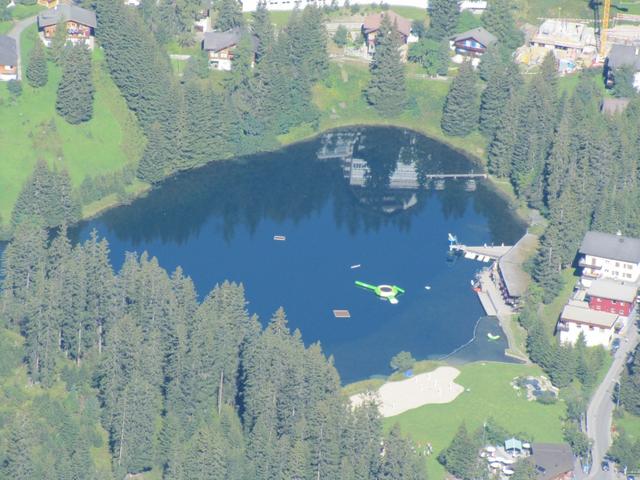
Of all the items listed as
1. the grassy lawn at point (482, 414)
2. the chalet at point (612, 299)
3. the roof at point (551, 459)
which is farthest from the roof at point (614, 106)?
the roof at point (551, 459)

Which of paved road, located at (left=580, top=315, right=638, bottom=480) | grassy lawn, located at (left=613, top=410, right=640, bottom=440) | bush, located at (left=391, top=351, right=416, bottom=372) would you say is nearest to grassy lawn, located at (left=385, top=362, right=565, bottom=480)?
paved road, located at (left=580, top=315, right=638, bottom=480)

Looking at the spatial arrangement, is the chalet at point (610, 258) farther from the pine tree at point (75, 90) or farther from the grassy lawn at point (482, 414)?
the pine tree at point (75, 90)

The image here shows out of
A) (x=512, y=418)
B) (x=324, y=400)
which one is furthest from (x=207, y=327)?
(x=512, y=418)

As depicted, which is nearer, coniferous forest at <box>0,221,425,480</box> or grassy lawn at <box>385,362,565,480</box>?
coniferous forest at <box>0,221,425,480</box>

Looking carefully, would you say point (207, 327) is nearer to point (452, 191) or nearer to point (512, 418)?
point (512, 418)

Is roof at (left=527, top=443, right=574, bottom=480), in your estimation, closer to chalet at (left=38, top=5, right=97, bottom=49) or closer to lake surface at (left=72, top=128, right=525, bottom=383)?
lake surface at (left=72, top=128, right=525, bottom=383)

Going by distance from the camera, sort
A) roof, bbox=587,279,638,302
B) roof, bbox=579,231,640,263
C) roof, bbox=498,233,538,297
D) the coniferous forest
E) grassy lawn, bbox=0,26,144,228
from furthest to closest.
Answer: grassy lawn, bbox=0,26,144,228 → roof, bbox=498,233,538,297 → roof, bbox=579,231,640,263 → roof, bbox=587,279,638,302 → the coniferous forest
